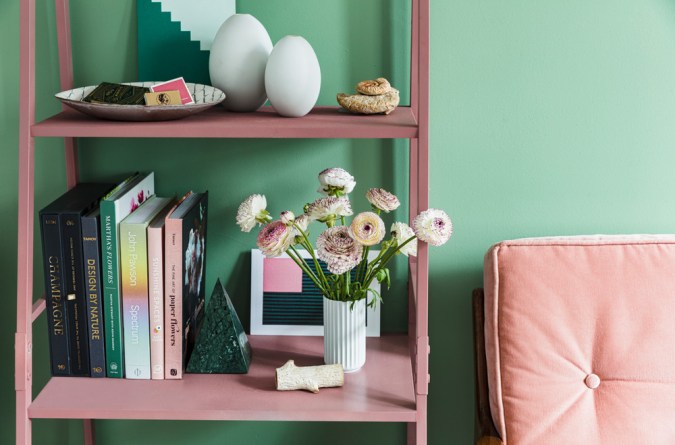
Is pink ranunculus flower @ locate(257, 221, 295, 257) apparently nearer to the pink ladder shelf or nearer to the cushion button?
the pink ladder shelf

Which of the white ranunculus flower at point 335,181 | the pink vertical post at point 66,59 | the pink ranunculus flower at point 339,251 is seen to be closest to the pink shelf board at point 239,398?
the pink ranunculus flower at point 339,251

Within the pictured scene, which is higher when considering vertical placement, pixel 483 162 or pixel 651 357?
pixel 483 162

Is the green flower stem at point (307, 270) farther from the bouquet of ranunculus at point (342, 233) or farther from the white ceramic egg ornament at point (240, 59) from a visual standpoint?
the white ceramic egg ornament at point (240, 59)

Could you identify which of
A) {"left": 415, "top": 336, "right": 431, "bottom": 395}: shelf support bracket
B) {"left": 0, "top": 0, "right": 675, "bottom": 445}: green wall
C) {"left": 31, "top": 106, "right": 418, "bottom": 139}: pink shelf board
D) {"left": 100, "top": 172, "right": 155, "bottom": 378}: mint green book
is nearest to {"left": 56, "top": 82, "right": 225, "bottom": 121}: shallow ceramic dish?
{"left": 31, "top": 106, "right": 418, "bottom": 139}: pink shelf board

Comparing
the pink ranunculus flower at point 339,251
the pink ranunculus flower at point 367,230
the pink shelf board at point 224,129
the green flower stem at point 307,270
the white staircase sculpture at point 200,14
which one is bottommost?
the green flower stem at point 307,270

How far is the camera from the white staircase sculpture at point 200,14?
1626 millimetres

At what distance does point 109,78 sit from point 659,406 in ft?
4.08

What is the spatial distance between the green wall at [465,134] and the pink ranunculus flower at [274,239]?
0.25 metres

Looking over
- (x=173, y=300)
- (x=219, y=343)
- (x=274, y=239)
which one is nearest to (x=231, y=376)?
(x=219, y=343)

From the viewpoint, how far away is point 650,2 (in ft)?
5.38

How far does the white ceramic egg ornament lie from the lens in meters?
1.50

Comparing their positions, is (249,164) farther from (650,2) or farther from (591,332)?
(650,2)

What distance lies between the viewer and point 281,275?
1744mm

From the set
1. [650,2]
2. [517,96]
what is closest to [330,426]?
[517,96]
